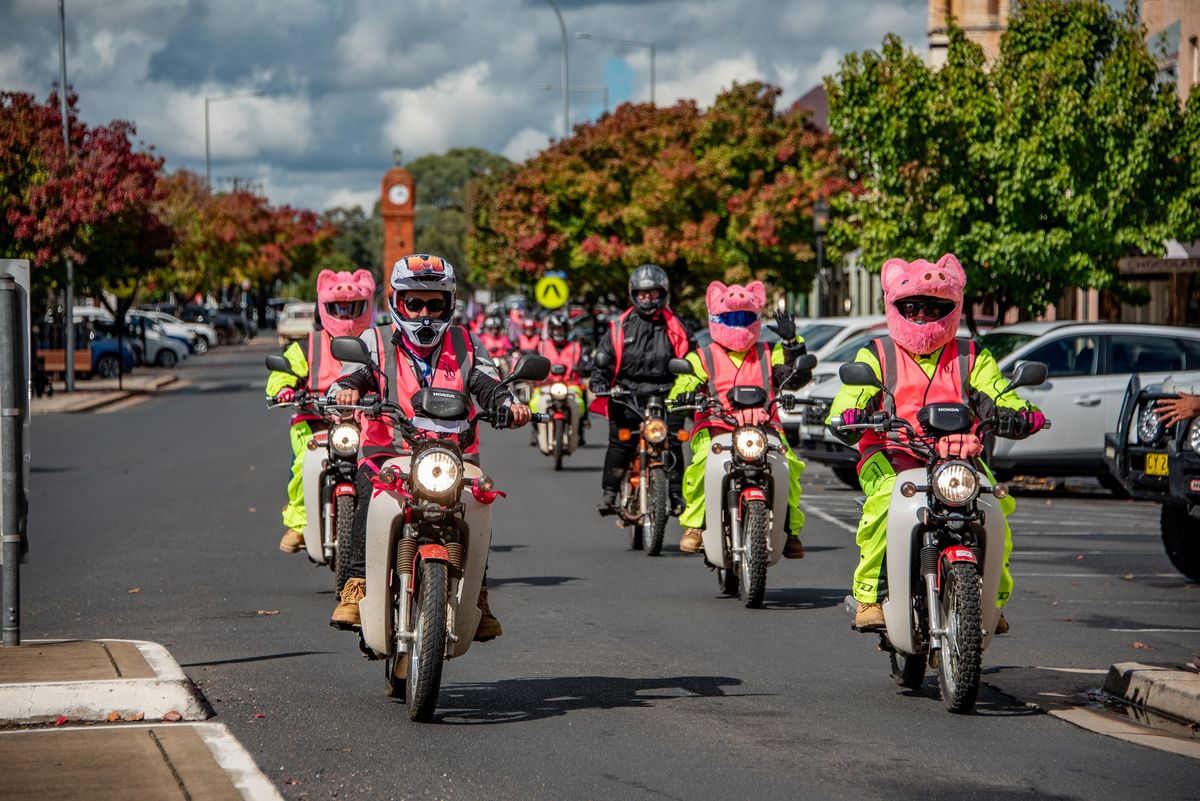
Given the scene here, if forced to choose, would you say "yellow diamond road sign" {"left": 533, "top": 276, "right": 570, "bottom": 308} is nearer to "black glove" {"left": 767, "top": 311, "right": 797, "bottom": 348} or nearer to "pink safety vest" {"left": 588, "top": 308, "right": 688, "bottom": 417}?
"pink safety vest" {"left": 588, "top": 308, "right": 688, "bottom": 417}

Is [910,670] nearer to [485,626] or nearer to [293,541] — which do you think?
[485,626]

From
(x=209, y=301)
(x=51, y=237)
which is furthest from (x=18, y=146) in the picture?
(x=209, y=301)

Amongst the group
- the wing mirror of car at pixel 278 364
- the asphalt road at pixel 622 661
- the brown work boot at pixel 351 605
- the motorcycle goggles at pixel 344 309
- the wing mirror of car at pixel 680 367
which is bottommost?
the asphalt road at pixel 622 661

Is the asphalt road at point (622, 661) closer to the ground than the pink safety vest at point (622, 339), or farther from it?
closer to the ground

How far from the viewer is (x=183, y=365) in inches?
2463

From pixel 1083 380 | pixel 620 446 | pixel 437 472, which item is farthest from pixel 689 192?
pixel 437 472

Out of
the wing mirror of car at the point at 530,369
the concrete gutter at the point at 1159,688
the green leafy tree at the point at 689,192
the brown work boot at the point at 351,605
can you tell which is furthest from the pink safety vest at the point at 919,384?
the green leafy tree at the point at 689,192

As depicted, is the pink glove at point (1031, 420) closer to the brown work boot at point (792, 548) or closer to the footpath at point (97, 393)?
the brown work boot at point (792, 548)

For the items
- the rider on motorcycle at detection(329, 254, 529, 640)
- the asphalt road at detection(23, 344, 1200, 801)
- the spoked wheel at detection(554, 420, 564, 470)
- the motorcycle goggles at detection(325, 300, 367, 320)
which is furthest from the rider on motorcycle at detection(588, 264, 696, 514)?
the spoked wheel at detection(554, 420, 564, 470)

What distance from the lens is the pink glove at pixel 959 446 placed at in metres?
7.88

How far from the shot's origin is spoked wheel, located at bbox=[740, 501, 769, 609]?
10742mm

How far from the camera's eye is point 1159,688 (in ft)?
26.3

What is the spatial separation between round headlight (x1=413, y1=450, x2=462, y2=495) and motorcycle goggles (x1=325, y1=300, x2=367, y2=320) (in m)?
4.31

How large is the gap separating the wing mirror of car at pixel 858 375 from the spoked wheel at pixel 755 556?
9.90 feet
